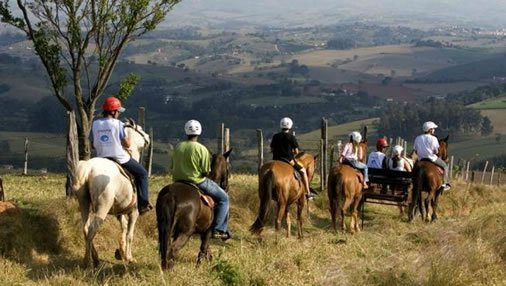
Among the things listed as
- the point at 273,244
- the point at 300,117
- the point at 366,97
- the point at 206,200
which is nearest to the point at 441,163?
the point at 273,244

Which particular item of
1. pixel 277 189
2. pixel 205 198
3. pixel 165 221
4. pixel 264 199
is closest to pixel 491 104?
pixel 277 189

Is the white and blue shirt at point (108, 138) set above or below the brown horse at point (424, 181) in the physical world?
above

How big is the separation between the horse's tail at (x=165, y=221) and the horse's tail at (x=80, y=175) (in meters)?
1.37

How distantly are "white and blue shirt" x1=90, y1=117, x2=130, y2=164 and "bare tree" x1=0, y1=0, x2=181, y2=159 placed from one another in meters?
7.07

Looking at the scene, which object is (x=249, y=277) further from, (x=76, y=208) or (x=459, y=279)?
(x=76, y=208)

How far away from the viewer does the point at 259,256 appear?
36.6 ft

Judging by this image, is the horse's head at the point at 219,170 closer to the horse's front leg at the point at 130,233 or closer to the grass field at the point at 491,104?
the horse's front leg at the point at 130,233

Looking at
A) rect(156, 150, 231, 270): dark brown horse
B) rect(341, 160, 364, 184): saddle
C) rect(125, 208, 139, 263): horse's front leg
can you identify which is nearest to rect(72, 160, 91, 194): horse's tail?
rect(156, 150, 231, 270): dark brown horse

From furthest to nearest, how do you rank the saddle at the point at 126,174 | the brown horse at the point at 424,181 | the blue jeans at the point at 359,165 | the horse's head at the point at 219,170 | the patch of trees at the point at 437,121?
the patch of trees at the point at 437,121 → the brown horse at the point at 424,181 → the blue jeans at the point at 359,165 → the horse's head at the point at 219,170 → the saddle at the point at 126,174

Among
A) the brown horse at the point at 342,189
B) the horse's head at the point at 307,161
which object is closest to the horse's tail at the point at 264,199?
the brown horse at the point at 342,189

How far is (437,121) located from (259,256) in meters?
125

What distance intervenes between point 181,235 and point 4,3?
11389 mm

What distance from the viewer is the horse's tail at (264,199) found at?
1520 centimetres

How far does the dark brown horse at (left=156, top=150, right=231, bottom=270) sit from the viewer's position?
1091 centimetres
